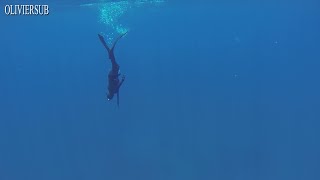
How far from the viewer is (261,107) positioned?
9.39m

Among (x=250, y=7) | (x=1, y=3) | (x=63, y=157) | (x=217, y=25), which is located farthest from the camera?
(x=217, y=25)

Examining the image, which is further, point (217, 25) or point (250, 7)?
point (217, 25)

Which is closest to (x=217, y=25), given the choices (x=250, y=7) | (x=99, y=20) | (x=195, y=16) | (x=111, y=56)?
(x=195, y=16)

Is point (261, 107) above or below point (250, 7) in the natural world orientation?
below

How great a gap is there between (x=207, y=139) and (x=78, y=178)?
382 centimetres

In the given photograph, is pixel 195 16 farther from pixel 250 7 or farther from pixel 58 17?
pixel 58 17

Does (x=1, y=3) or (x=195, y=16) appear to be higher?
(x=1, y=3)

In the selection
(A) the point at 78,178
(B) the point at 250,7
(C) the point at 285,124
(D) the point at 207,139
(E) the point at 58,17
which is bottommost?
(A) the point at 78,178

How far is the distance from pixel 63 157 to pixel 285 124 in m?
6.00

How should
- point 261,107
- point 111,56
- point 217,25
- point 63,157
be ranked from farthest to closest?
point 217,25 → point 63,157 → point 261,107 → point 111,56

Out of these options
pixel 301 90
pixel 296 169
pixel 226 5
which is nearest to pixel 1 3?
pixel 226 5

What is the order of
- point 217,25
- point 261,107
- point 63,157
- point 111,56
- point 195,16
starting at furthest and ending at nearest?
point 217,25
point 195,16
point 63,157
point 261,107
point 111,56

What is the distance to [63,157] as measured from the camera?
1018 centimetres

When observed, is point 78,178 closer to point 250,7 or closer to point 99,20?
point 99,20
